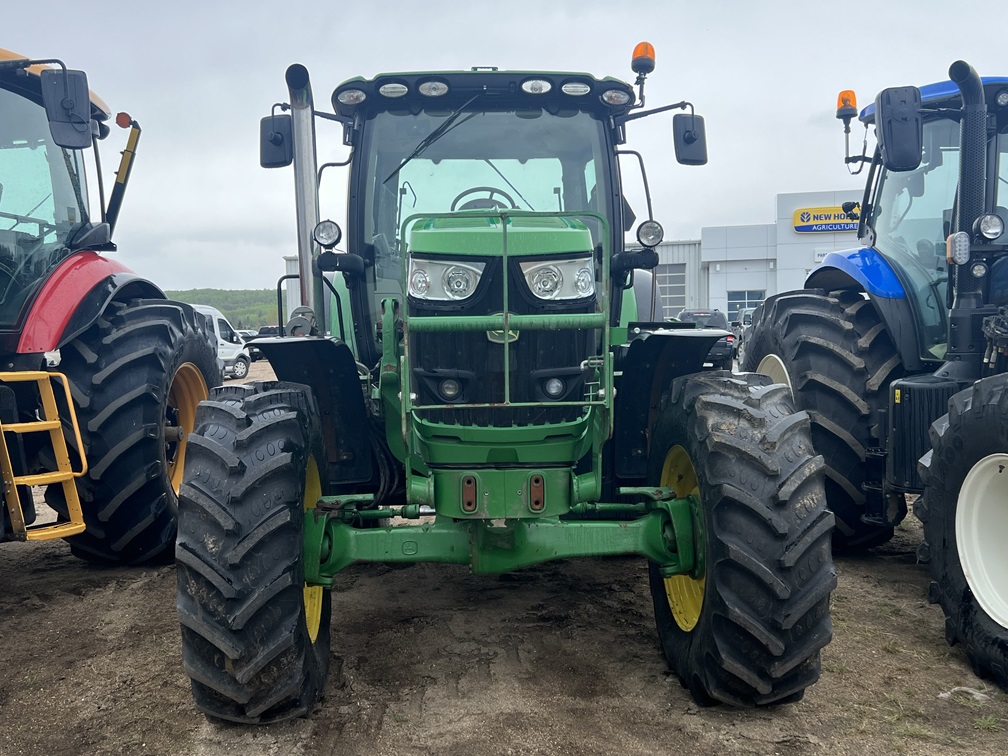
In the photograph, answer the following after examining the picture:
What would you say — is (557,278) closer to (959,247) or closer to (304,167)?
(304,167)

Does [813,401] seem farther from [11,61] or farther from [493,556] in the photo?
[11,61]

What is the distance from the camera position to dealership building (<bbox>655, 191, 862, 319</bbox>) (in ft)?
109

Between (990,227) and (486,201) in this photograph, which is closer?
(486,201)

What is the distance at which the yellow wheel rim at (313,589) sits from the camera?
11.6 ft

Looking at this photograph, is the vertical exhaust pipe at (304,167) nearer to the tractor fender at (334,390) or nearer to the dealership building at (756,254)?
the tractor fender at (334,390)

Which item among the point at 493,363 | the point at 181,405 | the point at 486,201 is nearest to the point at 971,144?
the point at 486,201

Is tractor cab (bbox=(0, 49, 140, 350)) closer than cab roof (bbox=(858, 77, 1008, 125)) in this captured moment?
Yes

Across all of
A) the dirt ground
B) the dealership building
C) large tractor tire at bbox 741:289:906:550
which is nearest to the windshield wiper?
the dirt ground

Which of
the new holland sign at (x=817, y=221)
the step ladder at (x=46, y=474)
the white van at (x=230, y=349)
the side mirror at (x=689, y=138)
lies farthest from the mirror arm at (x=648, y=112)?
the new holland sign at (x=817, y=221)

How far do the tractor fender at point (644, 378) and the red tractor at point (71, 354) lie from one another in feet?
8.72

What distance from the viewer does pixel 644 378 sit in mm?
3955

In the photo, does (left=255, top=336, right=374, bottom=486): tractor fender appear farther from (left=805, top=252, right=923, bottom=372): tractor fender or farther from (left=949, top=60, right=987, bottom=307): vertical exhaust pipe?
(left=949, top=60, right=987, bottom=307): vertical exhaust pipe

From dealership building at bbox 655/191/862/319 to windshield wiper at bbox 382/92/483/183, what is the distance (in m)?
26.1

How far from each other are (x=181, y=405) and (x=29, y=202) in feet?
5.36
